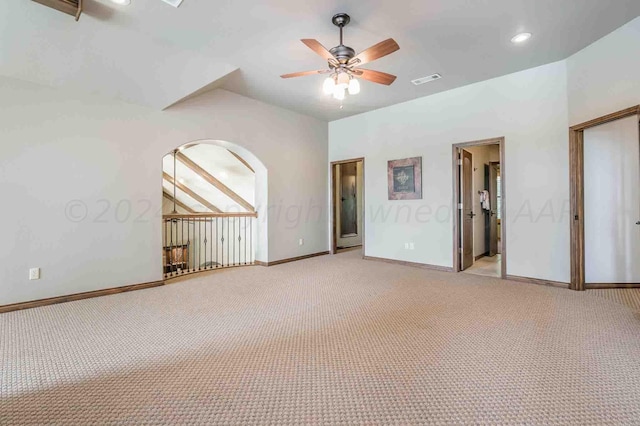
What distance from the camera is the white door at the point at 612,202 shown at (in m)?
3.86

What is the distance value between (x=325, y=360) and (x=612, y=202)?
4341 mm

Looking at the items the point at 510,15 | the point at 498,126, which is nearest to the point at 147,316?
the point at 510,15

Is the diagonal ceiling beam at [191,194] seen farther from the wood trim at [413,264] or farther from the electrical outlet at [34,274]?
the wood trim at [413,264]

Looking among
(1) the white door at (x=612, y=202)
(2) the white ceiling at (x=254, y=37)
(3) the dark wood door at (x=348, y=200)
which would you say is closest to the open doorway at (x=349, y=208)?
(3) the dark wood door at (x=348, y=200)

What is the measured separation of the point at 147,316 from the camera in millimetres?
3086

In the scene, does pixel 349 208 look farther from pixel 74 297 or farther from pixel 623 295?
pixel 74 297

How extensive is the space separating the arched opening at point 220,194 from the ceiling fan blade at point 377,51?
303 centimetres

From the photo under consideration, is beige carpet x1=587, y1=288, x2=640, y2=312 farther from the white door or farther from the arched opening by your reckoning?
the arched opening

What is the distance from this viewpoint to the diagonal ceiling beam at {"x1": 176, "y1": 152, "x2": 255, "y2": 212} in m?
7.07

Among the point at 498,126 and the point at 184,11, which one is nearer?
the point at 184,11

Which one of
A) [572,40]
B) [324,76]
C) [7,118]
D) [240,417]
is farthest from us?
[324,76]

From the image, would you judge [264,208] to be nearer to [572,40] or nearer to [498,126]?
[498,126]

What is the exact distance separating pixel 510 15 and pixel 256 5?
250 centimetres

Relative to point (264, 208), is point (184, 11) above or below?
above
